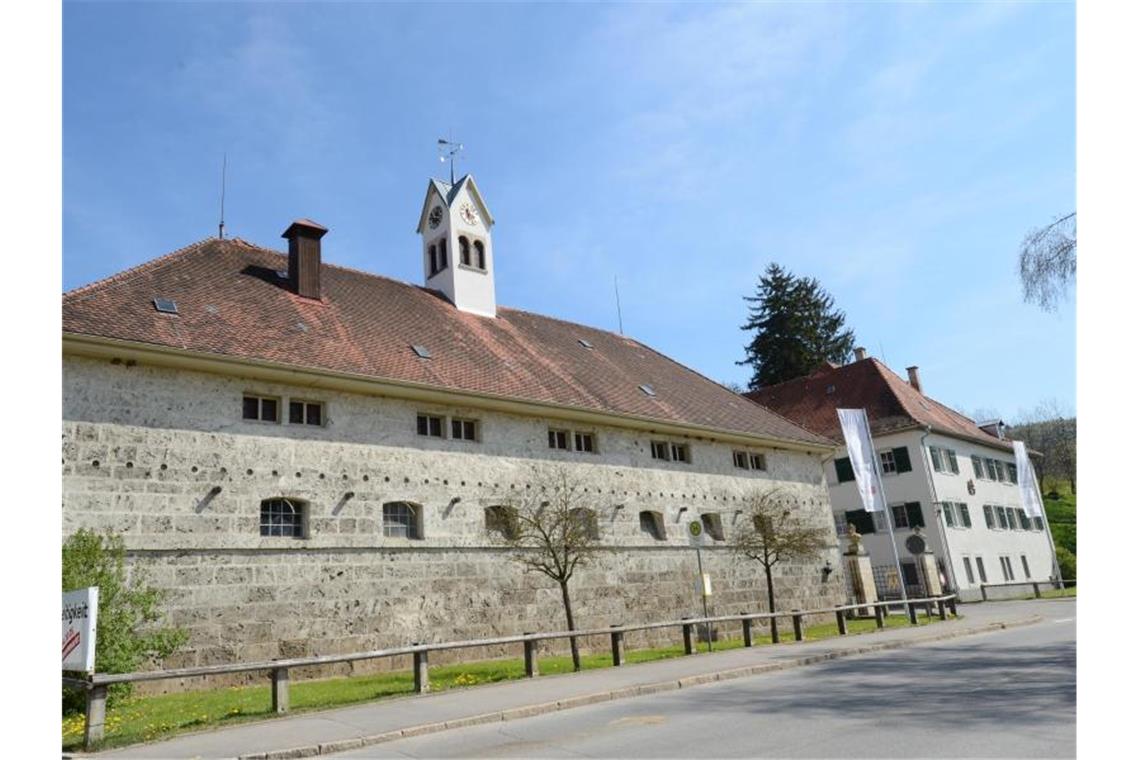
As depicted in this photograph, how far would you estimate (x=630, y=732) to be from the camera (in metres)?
8.88

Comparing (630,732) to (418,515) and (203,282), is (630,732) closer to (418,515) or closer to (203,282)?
(418,515)

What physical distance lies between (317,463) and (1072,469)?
3016 inches

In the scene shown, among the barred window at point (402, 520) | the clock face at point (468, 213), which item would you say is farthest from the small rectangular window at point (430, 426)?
the clock face at point (468, 213)

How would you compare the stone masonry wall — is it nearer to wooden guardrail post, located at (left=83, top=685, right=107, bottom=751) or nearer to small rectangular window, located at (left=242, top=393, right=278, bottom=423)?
small rectangular window, located at (left=242, top=393, right=278, bottom=423)

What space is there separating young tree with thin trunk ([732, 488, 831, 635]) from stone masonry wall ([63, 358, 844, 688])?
225 cm

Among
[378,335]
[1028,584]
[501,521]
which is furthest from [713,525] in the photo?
[1028,584]

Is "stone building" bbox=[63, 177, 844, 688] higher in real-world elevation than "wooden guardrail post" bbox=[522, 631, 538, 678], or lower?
higher

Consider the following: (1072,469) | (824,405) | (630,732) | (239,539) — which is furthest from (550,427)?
(1072,469)

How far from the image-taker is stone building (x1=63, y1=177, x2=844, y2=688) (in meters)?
15.3

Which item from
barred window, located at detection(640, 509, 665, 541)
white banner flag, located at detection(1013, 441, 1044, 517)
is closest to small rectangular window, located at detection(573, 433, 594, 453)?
barred window, located at detection(640, 509, 665, 541)

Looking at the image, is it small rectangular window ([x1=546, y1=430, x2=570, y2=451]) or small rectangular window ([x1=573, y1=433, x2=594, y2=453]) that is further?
small rectangular window ([x1=573, y1=433, x2=594, y2=453])

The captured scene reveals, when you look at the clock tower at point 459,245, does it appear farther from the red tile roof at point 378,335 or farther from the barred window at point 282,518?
the barred window at point 282,518

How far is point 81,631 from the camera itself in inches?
383

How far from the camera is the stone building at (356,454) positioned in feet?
50.1
